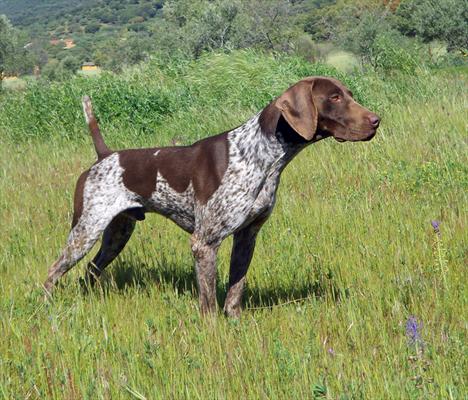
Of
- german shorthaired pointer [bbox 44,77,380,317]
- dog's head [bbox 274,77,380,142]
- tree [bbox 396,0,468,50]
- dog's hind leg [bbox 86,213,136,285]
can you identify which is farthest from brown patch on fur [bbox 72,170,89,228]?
tree [bbox 396,0,468,50]

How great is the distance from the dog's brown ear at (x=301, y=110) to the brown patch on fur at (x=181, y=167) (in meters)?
0.51

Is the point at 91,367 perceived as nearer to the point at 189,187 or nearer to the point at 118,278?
the point at 189,187

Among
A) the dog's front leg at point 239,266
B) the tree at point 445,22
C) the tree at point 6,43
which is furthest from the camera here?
the tree at point 6,43

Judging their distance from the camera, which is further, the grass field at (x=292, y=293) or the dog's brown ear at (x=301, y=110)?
the dog's brown ear at (x=301, y=110)

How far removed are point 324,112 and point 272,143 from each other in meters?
0.36

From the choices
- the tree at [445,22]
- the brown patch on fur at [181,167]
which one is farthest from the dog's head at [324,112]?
the tree at [445,22]

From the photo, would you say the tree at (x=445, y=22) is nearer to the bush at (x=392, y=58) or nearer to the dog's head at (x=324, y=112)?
the bush at (x=392, y=58)

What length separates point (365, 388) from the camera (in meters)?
2.74

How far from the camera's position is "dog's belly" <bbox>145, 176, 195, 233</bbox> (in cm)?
450

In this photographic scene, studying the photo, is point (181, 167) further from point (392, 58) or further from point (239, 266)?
point (392, 58)

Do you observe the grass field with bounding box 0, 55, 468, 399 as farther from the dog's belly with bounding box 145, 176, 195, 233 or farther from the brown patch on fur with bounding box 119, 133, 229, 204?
the brown patch on fur with bounding box 119, 133, 229, 204

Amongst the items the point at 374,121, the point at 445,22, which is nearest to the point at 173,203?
the point at 374,121

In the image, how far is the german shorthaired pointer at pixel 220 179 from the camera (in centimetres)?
401

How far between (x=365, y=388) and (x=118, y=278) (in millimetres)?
2933
